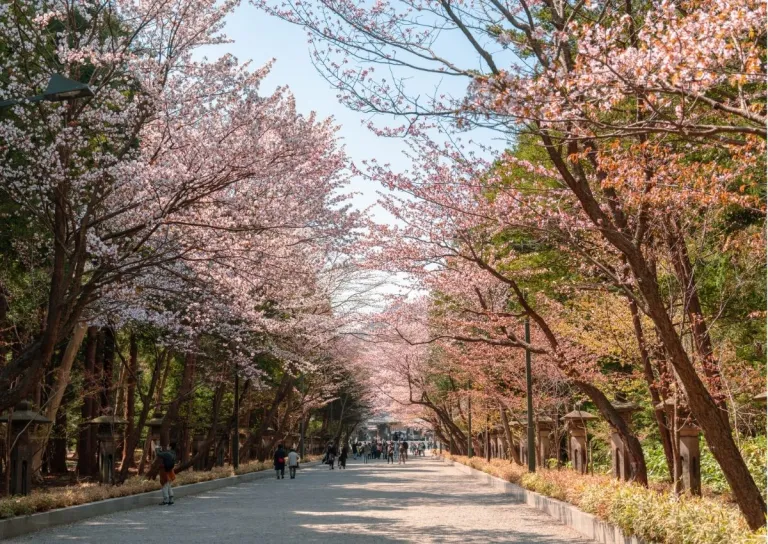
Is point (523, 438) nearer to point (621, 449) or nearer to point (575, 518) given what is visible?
point (621, 449)

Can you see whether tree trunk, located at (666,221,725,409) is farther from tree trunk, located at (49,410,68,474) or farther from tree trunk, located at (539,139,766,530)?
tree trunk, located at (49,410,68,474)

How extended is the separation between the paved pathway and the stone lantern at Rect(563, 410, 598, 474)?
81.1 inches

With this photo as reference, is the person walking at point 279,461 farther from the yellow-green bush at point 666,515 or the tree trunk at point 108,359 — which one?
the yellow-green bush at point 666,515

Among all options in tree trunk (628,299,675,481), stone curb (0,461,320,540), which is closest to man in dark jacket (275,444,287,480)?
stone curb (0,461,320,540)

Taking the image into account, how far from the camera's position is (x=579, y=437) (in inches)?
838

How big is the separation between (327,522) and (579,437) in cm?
878

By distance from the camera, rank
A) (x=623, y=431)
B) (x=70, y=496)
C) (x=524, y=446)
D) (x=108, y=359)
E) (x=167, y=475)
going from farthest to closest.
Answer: (x=524, y=446)
(x=108, y=359)
(x=167, y=475)
(x=623, y=431)
(x=70, y=496)

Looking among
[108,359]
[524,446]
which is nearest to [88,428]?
[108,359]

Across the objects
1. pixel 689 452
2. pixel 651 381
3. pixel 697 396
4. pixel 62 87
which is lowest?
pixel 689 452

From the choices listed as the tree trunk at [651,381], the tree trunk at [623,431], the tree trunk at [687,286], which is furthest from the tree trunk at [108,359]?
the tree trunk at [687,286]

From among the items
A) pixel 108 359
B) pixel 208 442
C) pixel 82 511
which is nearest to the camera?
pixel 82 511

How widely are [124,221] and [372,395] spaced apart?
67879 mm

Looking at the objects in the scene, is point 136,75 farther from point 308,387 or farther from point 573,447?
point 308,387

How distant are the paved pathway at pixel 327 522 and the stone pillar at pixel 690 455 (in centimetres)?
246
